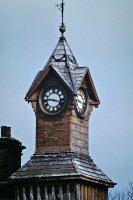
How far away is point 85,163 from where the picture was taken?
A: 180 ft

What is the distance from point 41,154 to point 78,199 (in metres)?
4.50

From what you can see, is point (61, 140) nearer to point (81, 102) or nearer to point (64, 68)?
point (81, 102)

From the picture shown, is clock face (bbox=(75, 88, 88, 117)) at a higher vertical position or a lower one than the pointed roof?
lower

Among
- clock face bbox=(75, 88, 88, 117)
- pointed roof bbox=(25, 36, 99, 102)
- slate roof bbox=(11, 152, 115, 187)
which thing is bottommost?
slate roof bbox=(11, 152, 115, 187)

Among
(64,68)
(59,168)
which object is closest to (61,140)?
(59,168)

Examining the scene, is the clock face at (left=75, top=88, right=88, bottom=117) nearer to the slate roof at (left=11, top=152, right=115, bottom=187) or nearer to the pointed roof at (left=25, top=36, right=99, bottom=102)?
the pointed roof at (left=25, top=36, right=99, bottom=102)

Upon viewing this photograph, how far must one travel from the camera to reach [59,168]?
176ft

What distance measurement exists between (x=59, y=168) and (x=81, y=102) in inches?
202

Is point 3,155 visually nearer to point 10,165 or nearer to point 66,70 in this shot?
point 10,165

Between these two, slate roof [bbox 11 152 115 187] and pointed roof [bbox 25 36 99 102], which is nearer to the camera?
slate roof [bbox 11 152 115 187]

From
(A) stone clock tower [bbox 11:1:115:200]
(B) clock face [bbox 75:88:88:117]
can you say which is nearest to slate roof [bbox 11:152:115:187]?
(A) stone clock tower [bbox 11:1:115:200]

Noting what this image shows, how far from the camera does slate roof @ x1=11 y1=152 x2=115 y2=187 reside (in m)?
53.0

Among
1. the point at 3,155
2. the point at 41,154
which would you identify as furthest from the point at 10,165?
the point at 41,154

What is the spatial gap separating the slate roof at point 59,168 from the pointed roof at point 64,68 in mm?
4113
